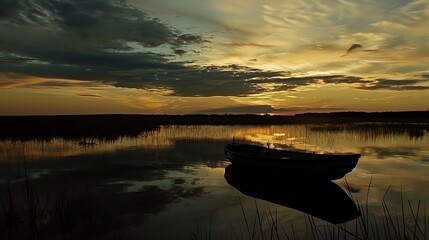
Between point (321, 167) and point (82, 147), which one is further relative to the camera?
point (82, 147)

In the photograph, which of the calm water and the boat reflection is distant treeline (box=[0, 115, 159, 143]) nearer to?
the calm water

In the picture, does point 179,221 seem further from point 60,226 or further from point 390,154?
point 390,154

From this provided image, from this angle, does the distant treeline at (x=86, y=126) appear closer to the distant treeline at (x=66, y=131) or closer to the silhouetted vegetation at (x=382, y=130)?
the distant treeline at (x=66, y=131)

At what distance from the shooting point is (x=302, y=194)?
12.8m

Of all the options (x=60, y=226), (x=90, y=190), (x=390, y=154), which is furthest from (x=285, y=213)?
(x=390, y=154)

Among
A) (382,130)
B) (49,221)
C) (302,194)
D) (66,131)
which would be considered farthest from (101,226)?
(382,130)

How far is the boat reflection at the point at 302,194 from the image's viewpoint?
10539 mm

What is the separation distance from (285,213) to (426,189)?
656cm

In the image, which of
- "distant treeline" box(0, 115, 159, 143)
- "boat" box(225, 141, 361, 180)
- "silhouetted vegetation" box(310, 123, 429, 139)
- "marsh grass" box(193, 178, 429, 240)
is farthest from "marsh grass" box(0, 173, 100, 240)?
"silhouetted vegetation" box(310, 123, 429, 139)

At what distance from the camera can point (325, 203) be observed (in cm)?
1162

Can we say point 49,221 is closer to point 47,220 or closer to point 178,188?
point 47,220

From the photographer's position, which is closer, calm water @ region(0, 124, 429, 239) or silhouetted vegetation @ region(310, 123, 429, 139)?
calm water @ region(0, 124, 429, 239)

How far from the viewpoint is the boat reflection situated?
10.5 m

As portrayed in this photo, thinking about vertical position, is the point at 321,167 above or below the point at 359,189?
above
